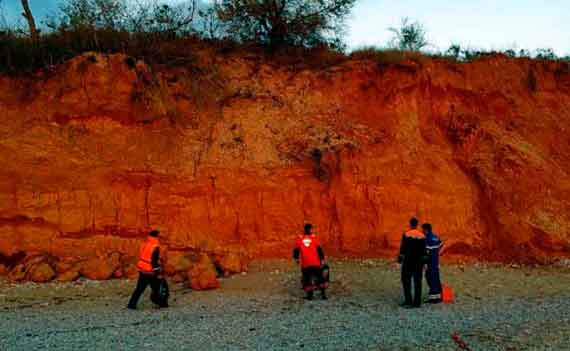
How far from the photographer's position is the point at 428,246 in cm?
1002

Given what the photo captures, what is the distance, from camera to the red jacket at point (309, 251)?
1012 cm

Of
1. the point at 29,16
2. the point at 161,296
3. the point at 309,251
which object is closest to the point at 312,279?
the point at 309,251

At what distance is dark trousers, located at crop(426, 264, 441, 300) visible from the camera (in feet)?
32.6

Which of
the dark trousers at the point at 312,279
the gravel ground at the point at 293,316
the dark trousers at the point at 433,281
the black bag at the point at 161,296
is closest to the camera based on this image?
the gravel ground at the point at 293,316

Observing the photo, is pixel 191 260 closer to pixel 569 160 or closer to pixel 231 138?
pixel 231 138

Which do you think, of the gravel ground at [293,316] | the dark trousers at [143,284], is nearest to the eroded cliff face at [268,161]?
the gravel ground at [293,316]

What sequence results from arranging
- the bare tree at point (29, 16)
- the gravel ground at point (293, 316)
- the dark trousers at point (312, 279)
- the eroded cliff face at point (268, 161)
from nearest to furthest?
1. the gravel ground at point (293, 316)
2. the dark trousers at point (312, 279)
3. the eroded cliff face at point (268, 161)
4. the bare tree at point (29, 16)

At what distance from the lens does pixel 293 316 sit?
888 cm

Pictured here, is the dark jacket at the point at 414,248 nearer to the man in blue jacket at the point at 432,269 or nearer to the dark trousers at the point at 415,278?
the dark trousers at the point at 415,278

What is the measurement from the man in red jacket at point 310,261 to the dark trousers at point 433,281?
198cm

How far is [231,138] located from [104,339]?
25.1 feet

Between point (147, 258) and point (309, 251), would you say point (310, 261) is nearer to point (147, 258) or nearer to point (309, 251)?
point (309, 251)

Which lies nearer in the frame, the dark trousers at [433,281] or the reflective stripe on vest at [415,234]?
the reflective stripe on vest at [415,234]

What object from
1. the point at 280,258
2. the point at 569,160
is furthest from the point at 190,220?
the point at 569,160
